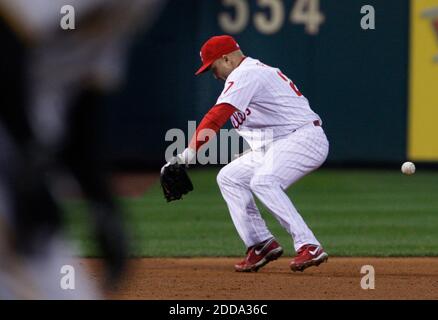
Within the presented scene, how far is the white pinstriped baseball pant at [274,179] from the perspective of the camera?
6648 millimetres

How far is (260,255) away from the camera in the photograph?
706 cm

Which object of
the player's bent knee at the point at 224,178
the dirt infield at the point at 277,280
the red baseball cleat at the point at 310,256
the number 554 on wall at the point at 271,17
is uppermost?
the number 554 on wall at the point at 271,17

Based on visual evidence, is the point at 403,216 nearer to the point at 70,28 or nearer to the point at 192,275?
the point at 192,275

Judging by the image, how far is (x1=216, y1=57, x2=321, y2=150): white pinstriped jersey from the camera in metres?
6.80

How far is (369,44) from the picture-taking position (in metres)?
16.2

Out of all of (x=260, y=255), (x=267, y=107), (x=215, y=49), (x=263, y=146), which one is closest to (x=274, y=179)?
(x=263, y=146)

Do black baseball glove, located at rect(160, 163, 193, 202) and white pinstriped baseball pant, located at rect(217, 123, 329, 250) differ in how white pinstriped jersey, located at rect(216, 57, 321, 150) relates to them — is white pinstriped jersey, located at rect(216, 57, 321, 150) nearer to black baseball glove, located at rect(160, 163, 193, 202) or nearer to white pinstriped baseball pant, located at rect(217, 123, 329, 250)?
white pinstriped baseball pant, located at rect(217, 123, 329, 250)

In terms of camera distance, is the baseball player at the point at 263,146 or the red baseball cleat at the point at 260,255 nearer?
the baseball player at the point at 263,146

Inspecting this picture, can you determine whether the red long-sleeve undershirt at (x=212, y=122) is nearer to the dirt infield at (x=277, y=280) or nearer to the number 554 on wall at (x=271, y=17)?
the dirt infield at (x=277, y=280)

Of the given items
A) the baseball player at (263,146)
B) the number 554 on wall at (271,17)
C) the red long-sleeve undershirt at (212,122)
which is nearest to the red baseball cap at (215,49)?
the baseball player at (263,146)

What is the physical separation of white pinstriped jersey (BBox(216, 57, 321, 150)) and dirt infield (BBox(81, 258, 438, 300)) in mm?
955

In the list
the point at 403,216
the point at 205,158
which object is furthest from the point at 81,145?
the point at 205,158

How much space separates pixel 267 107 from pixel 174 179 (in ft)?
2.63

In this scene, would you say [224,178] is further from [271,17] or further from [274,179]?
[271,17]
